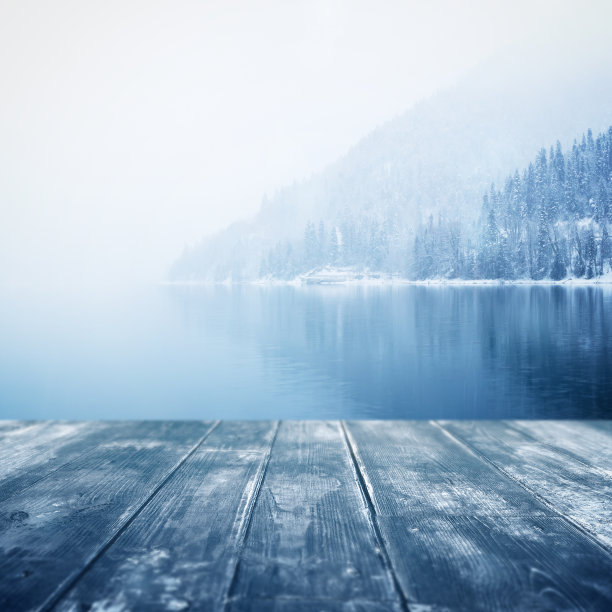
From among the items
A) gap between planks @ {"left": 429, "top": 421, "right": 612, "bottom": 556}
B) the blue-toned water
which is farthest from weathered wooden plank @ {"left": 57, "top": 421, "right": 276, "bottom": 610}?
the blue-toned water

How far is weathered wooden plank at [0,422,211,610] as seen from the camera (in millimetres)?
863

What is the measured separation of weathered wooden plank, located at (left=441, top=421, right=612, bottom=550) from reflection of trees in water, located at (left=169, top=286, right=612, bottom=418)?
2.02m

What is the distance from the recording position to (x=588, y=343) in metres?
4.26

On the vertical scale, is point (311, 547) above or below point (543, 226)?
below

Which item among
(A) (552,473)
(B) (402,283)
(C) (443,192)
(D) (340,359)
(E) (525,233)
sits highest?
(C) (443,192)

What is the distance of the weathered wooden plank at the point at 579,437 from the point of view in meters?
1.69

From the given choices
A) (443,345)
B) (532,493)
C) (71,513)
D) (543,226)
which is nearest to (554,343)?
(443,345)

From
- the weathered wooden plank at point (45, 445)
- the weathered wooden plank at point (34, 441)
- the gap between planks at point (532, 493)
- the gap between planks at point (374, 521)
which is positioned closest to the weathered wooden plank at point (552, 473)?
the gap between planks at point (532, 493)

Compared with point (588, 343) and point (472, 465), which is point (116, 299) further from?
point (472, 465)

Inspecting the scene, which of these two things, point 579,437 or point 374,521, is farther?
point 579,437

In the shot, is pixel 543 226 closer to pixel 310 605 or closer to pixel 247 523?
pixel 247 523

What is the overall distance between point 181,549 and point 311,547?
268 millimetres

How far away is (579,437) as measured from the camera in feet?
6.64

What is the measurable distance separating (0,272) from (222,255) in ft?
8.08
